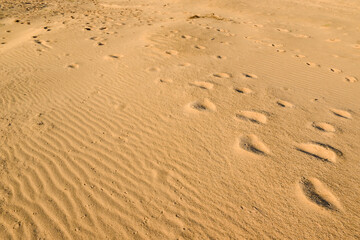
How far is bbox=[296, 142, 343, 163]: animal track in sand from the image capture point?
2819 mm

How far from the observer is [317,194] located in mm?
2377

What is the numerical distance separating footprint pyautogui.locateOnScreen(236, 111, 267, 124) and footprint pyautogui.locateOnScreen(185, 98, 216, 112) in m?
0.43

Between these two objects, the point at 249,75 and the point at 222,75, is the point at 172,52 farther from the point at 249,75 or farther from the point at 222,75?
the point at 249,75

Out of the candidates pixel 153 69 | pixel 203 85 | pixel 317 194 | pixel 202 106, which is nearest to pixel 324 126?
pixel 317 194

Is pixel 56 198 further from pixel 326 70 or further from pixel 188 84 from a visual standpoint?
pixel 326 70

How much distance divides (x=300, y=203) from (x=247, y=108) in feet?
5.72

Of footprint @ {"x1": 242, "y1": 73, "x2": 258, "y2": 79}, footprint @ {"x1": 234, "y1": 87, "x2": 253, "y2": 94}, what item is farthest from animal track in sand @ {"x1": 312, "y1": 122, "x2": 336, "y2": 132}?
footprint @ {"x1": 242, "y1": 73, "x2": 258, "y2": 79}

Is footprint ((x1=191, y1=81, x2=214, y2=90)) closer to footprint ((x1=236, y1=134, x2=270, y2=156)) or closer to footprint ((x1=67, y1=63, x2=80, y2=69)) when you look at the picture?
footprint ((x1=236, y1=134, x2=270, y2=156))

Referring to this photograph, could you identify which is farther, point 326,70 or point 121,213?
point 326,70

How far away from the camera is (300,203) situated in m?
2.29

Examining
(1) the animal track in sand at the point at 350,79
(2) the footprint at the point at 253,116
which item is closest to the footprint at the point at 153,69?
(2) the footprint at the point at 253,116

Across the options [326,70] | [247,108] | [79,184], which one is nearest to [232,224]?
[79,184]

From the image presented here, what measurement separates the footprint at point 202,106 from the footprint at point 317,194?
165 centimetres

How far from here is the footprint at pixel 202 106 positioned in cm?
369
